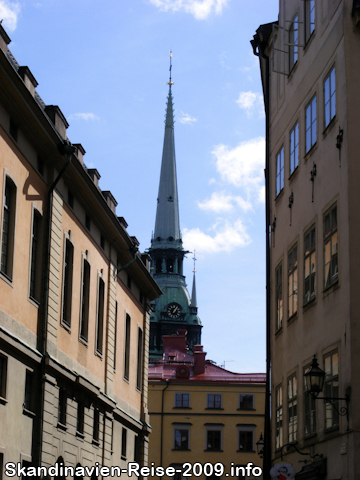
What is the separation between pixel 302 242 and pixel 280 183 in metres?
3.97

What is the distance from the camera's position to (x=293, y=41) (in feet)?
78.9

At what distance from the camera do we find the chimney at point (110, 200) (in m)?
36.0

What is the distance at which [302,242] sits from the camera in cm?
2136

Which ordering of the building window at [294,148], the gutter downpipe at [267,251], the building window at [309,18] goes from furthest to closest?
the gutter downpipe at [267,251]
the building window at [294,148]
the building window at [309,18]

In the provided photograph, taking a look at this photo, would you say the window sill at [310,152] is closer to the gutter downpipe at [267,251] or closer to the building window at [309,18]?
the building window at [309,18]

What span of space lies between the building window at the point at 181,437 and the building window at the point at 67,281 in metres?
46.9

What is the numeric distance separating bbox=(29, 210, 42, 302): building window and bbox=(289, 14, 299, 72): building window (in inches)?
350

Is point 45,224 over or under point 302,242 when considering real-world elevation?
over

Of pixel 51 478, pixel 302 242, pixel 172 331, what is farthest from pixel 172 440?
pixel 172 331

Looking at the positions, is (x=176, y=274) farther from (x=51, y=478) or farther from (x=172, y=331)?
(x=51, y=478)

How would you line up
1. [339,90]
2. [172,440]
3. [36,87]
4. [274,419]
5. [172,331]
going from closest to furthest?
1. [339,90]
2. [274,419]
3. [36,87]
4. [172,440]
5. [172,331]

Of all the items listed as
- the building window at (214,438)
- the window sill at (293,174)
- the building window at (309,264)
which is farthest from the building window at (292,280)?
the building window at (214,438)

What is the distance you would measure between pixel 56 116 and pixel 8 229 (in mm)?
5939

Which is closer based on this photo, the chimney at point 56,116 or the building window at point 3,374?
the building window at point 3,374
